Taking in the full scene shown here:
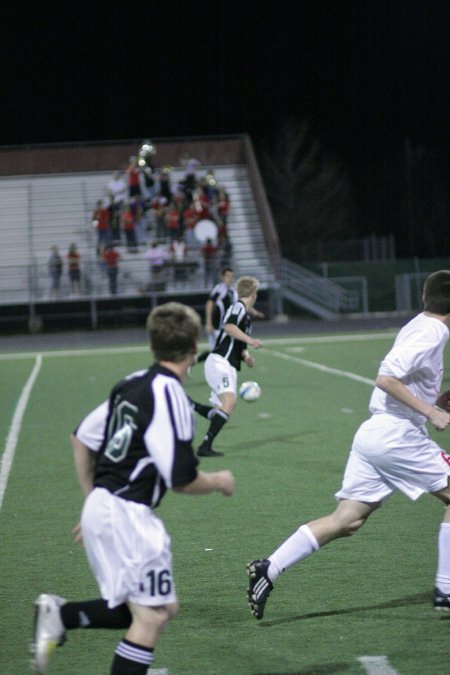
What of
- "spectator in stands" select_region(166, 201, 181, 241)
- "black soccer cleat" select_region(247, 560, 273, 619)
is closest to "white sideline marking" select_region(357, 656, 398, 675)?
"black soccer cleat" select_region(247, 560, 273, 619)

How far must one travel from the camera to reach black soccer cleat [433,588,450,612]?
5848 millimetres

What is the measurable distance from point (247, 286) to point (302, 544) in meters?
5.85

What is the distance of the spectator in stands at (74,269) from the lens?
Answer: 34562 mm

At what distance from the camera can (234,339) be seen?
1166 centimetres

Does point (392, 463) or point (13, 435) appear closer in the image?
point (392, 463)

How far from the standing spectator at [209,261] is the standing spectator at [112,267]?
2738mm

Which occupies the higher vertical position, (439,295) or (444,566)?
(439,295)

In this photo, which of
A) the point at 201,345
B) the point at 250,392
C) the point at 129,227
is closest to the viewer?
the point at 250,392

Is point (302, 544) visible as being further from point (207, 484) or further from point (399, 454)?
point (207, 484)

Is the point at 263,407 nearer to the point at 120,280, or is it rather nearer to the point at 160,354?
the point at 160,354

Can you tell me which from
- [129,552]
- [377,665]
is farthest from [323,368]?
[129,552]

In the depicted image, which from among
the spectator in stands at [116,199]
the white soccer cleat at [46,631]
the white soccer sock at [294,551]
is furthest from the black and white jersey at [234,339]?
the spectator in stands at [116,199]

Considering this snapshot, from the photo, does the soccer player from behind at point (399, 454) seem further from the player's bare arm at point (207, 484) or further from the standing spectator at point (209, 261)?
the standing spectator at point (209, 261)

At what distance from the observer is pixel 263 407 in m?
15.4
